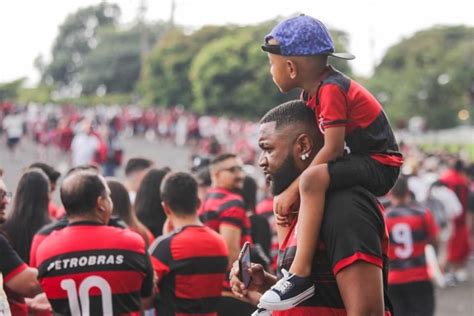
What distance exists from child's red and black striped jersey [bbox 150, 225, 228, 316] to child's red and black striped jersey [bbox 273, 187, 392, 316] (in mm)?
2172

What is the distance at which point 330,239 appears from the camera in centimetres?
315

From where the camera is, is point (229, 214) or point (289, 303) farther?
point (229, 214)

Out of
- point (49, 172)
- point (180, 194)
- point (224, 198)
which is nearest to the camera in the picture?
point (180, 194)

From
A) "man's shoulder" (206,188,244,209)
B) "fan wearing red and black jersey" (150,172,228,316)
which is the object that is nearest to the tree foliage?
"man's shoulder" (206,188,244,209)

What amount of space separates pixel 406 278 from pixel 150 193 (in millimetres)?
3296

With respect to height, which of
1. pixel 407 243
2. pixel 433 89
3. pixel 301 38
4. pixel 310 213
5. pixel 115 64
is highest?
pixel 301 38

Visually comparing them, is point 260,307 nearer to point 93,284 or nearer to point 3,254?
point 93,284

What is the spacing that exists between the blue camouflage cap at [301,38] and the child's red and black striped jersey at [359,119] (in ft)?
0.46

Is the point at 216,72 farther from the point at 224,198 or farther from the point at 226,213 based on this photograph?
the point at 226,213

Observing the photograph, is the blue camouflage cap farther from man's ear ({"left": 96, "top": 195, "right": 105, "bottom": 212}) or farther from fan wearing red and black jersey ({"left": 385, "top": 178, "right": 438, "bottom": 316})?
fan wearing red and black jersey ({"left": 385, "top": 178, "right": 438, "bottom": 316})

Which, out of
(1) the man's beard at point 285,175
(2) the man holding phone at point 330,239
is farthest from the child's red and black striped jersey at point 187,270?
(1) the man's beard at point 285,175

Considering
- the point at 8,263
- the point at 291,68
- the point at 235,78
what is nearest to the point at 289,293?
the point at 291,68

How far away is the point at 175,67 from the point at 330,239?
5373 centimetres

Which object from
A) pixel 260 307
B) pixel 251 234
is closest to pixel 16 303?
pixel 260 307
